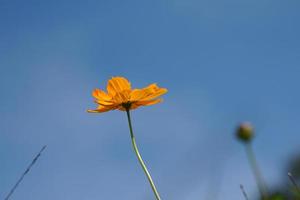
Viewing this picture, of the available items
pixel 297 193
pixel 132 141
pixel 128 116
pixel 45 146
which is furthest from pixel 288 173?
pixel 128 116

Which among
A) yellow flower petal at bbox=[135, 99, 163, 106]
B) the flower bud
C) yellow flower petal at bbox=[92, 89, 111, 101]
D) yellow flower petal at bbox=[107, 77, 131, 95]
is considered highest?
yellow flower petal at bbox=[107, 77, 131, 95]

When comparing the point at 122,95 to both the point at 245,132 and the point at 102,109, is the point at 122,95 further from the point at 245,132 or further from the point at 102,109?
the point at 245,132

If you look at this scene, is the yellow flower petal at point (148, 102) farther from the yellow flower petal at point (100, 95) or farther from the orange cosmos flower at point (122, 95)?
the yellow flower petal at point (100, 95)

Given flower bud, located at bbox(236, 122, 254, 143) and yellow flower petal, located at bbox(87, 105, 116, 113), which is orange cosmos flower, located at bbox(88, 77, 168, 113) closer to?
yellow flower petal, located at bbox(87, 105, 116, 113)

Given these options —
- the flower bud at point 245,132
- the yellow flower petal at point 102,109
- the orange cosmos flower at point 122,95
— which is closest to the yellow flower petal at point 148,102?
the orange cosmos flower at point 122,95

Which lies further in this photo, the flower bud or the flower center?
the flower center

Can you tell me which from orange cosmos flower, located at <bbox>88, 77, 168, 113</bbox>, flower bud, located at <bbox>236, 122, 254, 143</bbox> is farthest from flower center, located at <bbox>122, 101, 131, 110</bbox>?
flower bud, located at <bbox>236, 122, 254, 143</bbox>

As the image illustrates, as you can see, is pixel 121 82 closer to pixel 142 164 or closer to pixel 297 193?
pixel 142 164

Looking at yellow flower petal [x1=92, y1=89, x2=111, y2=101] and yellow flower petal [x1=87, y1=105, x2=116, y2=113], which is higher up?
yellow flower petal [x1=92, y1=89, x2=111, y2=101]
